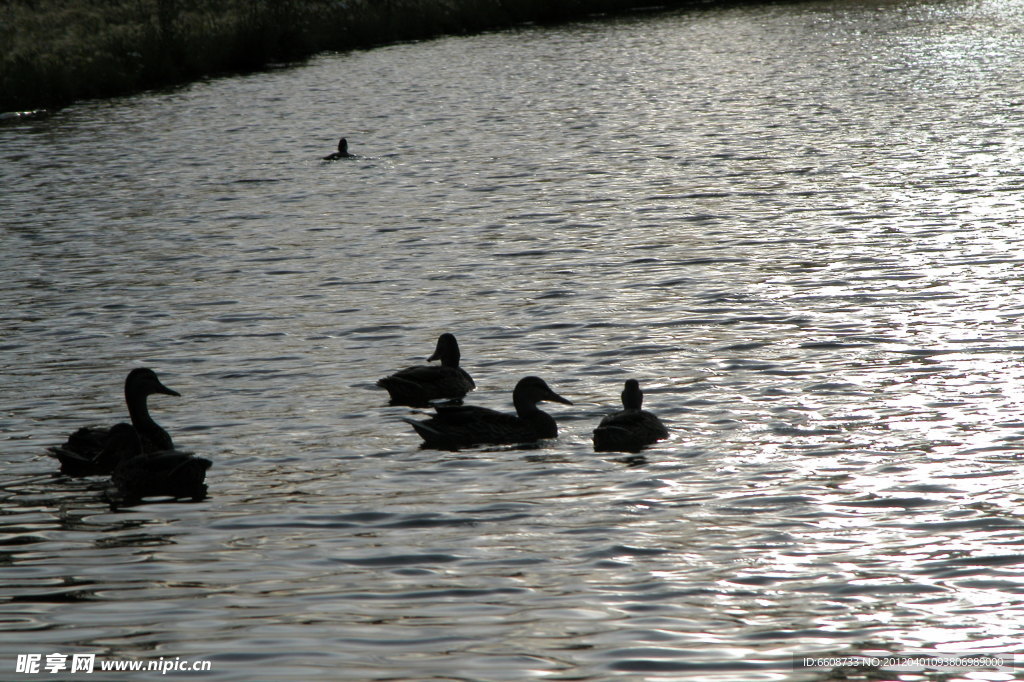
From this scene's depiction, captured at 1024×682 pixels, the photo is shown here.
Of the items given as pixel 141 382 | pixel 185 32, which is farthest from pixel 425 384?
pixel 185 32

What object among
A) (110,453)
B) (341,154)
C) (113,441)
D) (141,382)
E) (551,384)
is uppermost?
(341,154)

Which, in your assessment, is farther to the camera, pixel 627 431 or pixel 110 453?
pixel 627 431

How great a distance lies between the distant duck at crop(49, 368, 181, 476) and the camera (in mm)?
12625

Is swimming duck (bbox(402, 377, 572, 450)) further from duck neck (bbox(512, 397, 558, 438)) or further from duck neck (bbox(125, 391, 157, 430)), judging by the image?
duck neck (bbox(125, 391, 157, 430))

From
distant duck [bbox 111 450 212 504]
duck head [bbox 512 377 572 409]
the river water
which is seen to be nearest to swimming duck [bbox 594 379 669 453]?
the river water

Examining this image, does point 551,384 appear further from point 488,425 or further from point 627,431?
point 627,431


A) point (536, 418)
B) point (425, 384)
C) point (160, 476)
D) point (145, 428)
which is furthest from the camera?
point (425, 384)

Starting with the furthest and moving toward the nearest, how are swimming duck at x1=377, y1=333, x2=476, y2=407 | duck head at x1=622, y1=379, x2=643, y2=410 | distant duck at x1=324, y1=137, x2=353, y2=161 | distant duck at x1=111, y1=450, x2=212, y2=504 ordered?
distant duck at x1=324, y1=137, x2=353, y2=161
swimming duck at x1=377, y1=333, x2=476, y2=407
duck head at x1=622, y1=379, x2=643, y2=410
distant duck at x1=111, y1=450, x2=212, y2=504

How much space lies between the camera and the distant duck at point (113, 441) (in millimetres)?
12625

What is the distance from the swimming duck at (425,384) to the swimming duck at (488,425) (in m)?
1.06

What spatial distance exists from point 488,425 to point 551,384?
2.26 metres

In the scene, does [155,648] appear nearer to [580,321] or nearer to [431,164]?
[580,321]

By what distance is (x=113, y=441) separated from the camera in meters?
12.6

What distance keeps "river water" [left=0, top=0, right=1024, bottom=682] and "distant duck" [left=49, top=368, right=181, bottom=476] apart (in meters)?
0.20
